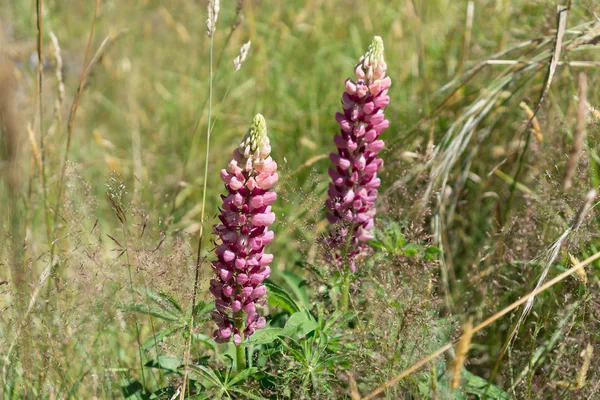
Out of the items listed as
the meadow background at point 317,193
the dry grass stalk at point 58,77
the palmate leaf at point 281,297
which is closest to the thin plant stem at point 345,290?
the meadow background at point 317,193

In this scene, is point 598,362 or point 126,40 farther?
point 126,40

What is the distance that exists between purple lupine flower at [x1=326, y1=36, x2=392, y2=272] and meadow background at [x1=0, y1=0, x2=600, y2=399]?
0.10m

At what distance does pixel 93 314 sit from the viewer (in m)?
2.08

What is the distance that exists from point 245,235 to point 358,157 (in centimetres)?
57

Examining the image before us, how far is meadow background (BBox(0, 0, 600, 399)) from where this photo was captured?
2.01 meters

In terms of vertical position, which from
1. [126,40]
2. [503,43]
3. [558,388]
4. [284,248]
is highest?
[126,40]

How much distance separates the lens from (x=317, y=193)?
3428 millimetres

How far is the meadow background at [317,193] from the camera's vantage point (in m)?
2.01

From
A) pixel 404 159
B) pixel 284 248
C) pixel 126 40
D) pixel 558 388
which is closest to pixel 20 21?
pixel 126 40

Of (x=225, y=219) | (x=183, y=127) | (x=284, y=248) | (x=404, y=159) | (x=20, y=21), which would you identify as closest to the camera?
(x=225, y=219)

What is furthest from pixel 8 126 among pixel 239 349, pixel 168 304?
A: pixel 239 349

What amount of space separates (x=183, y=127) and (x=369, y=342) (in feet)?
8.76

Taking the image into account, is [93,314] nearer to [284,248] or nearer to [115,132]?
[284,248]

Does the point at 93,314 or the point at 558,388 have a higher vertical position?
the point at 93,314
